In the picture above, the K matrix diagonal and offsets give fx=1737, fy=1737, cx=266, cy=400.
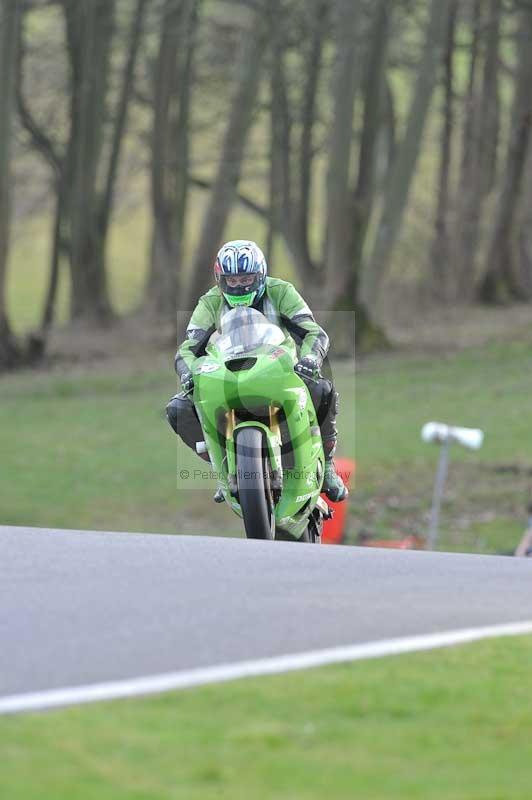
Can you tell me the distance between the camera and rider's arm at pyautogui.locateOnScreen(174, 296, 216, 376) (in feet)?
38.1

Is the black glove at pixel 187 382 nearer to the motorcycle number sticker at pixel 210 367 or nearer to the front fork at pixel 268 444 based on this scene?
the motorcycle number sticker at pixel 210 367

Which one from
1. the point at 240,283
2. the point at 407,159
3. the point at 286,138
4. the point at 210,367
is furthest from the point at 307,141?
the point at 210,367

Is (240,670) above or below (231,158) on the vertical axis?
above

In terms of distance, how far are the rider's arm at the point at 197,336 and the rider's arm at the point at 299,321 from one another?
1.61 feet

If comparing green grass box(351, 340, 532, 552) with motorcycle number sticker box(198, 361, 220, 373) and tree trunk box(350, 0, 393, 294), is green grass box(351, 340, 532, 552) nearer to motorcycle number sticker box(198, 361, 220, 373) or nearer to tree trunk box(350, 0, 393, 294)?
tree trunk box(350, 0, 393, 294)

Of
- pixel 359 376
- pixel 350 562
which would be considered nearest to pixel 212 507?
pixel 359 376

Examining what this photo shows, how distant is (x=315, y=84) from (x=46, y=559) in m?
38.2

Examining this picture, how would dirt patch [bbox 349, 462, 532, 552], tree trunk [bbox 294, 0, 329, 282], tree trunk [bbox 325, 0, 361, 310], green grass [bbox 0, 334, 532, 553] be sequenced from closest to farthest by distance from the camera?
dirt patch [bbox 349, 462, 532, 552] < green grass [bbox 0, 334, 532, 553] < tree trunk [bbox 325, 0, 361, 310] < tree trunk [bbox 294, 0, 329, 282]

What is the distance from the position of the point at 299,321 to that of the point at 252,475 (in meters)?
1.30

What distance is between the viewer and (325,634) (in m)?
7.12

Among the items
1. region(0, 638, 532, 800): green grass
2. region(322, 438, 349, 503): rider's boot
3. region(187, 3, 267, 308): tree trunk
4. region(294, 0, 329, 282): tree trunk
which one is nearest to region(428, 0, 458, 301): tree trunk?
region(294, 0, 329, 282): tree trunk

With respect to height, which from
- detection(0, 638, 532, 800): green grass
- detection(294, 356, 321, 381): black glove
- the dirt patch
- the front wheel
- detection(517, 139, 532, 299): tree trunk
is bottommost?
detection(517, 139, 532, 299): tree trunk

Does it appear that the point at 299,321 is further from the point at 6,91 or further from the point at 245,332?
the point at 6,91

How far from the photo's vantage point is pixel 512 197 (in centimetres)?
4619
